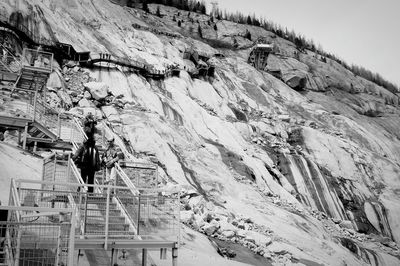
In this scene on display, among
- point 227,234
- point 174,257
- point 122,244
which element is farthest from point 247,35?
point 122,244

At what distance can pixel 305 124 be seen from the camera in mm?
45094

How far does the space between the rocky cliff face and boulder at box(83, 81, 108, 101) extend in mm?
95

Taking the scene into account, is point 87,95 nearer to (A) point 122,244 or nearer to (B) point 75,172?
(B) point 75,172

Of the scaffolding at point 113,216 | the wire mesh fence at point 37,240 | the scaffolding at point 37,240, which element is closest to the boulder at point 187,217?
the scaffolding at point 113,216

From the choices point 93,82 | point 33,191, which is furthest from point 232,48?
point 33,191

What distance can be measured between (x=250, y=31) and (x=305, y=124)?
42.0m

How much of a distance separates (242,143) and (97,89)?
11.1m

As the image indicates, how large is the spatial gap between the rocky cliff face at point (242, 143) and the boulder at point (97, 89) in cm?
9

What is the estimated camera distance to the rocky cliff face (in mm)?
23328

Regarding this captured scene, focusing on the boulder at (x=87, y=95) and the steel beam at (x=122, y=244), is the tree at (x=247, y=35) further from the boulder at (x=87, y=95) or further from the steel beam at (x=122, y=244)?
the steel beam at (x=122, y=244)

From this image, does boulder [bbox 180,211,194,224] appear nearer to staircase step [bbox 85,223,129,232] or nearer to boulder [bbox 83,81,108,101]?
staircase step [bbox 85,223,129,232]

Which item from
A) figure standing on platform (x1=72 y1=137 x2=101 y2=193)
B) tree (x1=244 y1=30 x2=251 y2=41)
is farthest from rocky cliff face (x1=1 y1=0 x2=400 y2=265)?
tree (x1=244 y1=30 x2=251 y2=41)

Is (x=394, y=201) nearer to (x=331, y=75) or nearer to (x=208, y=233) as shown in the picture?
(x=208, y=233)

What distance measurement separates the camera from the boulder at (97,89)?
97.0 feet
